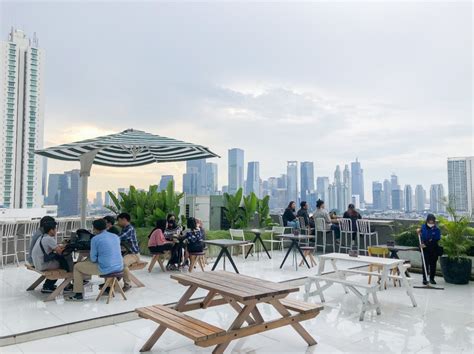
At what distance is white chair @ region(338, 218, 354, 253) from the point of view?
29.2 ft

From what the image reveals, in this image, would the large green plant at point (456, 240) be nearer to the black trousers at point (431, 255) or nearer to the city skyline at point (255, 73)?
the black trousers at point (431, 255)

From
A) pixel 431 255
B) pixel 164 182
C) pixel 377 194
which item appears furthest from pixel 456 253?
pixel 377 194

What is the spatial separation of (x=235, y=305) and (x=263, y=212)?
27.1ft

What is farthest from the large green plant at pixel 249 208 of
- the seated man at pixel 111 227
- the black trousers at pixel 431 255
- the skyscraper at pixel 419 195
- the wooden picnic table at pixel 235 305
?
the wooden picnic table at pixel 235 305

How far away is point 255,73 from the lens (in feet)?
37.4

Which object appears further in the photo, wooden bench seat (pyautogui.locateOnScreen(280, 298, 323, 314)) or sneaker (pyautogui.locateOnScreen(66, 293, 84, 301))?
sneaker (pyautogui.locateOnScreen(66, 293, 84, 301))

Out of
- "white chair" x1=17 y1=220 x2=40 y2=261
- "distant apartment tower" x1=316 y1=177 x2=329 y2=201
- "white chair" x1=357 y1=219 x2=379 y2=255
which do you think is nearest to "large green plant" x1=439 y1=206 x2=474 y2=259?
"white chair" x1=357 y1=219 x2=379 y2=255

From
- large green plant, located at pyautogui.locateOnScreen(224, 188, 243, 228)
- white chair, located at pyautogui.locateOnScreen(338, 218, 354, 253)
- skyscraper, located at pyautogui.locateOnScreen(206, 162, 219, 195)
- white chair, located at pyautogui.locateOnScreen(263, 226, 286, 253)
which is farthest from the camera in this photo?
skyscraper, located at pyautogui.locateOnScreen(206, 162, 219, 195)

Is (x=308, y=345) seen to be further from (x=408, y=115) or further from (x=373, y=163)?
(x=373, y=163)

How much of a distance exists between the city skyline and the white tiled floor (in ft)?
12.6

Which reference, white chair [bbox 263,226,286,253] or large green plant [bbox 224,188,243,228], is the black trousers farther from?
large green plant [bbox 224,188,243,228]

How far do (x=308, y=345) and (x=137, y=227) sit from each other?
25.3ft

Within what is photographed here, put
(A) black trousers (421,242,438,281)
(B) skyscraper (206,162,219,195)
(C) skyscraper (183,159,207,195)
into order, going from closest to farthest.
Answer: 1. (A) black trousers (421,242,438,281)
2. (C) skyscraper (183,159,207,195)
3. (B) skyscraper (206,162,219,195)

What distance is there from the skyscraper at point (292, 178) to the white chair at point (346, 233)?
3498 millimetres
